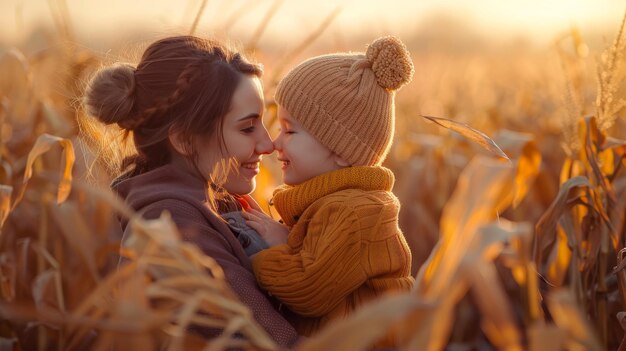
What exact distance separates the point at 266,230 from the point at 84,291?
71 centimetres

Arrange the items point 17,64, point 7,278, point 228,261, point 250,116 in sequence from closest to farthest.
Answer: point 228,261, point 250,116, point 7,278, point 17,64

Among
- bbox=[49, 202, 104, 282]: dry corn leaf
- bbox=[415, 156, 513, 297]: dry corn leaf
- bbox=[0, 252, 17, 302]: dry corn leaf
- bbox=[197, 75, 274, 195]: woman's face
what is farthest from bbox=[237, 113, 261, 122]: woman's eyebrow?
bbox=[415, 156, 513, 297]: dry corn leaf

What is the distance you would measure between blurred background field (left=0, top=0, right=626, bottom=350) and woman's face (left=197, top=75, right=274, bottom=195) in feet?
1.16

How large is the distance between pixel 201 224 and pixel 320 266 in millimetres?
336

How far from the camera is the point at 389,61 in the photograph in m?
2.60

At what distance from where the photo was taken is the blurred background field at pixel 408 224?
124cm

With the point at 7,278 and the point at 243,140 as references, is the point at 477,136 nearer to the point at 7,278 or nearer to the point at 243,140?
the point at 243,140

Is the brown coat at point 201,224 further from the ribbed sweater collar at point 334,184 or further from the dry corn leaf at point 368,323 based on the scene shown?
the dry corn leaf at point 368,323

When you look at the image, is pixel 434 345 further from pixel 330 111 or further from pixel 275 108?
pixel 275 108

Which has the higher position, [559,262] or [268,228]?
[559,262]

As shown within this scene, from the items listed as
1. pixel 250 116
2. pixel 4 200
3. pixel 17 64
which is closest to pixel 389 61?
pixel 250 116

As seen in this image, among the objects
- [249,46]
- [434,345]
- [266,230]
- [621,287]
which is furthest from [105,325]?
[249,46]

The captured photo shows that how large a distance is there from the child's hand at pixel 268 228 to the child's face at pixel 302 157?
16cm

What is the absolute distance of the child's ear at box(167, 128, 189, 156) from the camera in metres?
2.50
